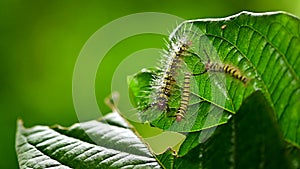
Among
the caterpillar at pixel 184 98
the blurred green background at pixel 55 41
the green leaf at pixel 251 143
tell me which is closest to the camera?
the green leaf at pixel 251 143

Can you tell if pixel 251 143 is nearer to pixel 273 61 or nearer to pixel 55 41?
pixel 273 61

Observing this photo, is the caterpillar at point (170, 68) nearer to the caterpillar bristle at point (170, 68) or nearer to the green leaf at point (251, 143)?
the caterpillar bristle at point (170, 68)

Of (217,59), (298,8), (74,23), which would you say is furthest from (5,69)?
(217,59)

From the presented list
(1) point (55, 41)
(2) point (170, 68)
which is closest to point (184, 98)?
(2) point (170, 68)

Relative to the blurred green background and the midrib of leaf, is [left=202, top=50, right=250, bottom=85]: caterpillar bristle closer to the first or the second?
the midrib of leaf

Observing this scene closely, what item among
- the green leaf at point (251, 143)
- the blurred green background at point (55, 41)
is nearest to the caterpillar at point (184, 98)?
the green leaf at point (251, 143)

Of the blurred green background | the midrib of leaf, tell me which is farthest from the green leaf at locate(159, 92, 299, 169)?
the blurred green background
